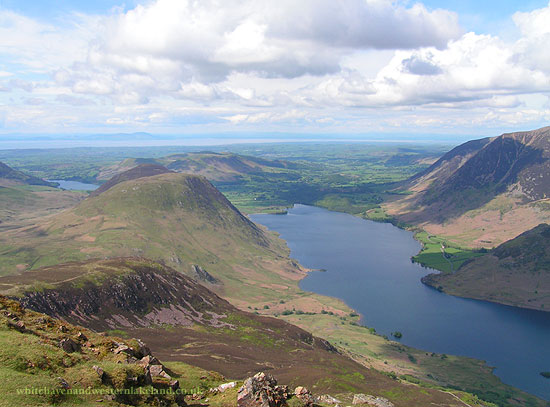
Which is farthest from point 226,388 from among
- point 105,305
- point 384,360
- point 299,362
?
point 384,360

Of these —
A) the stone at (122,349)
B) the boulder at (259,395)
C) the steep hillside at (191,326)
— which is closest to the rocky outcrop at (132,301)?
the steep hillside at (191,326)

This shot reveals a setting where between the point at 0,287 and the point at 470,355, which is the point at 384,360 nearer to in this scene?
the point at 470,355

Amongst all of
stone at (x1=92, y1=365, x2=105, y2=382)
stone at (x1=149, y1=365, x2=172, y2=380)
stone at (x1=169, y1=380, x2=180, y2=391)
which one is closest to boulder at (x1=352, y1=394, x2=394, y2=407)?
stone at (x1=169, y1=380, x2=180, y2=391)

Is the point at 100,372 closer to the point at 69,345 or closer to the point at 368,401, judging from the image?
the point at 69,345

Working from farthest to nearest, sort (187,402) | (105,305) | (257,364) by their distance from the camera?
(105,305)
(257,364)
(187,402)

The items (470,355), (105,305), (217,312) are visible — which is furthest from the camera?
(470,355)

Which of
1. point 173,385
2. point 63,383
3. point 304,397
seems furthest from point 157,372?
point 304,397

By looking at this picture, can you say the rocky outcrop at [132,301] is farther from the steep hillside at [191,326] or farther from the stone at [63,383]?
the stone at [63,383]

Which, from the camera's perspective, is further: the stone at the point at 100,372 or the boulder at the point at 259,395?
the boulder at the point at 259,395
